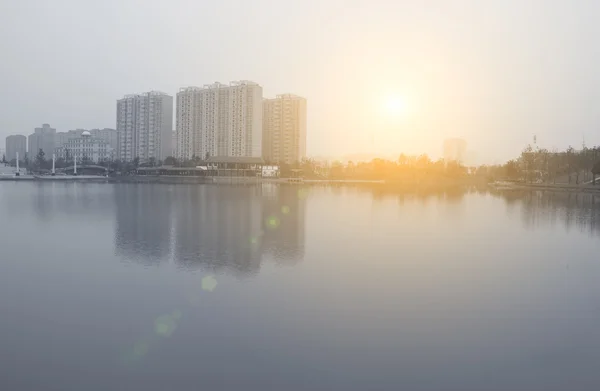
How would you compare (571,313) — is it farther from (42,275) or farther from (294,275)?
(42,275)

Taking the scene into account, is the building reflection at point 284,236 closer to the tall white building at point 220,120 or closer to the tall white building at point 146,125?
→ the tall white building at point 220,120

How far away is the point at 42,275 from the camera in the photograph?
880 centimetres

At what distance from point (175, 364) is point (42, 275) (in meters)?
5.11

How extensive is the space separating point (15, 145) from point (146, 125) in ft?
267

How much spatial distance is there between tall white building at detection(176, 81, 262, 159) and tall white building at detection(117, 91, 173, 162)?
6.85 metres

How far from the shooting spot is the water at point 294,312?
4.91 m

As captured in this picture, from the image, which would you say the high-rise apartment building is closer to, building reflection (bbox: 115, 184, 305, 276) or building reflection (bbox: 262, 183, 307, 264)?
building reflection (bbox: 262, 183, 307, 264)

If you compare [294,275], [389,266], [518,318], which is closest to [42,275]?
[294,275]

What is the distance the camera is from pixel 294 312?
671cm

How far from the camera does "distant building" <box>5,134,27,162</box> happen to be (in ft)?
489

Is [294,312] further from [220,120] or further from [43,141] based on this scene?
[43,141]

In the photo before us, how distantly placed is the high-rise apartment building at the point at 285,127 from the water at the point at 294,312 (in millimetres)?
79842

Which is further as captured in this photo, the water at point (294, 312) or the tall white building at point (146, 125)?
the tall white building at point (146, 125)

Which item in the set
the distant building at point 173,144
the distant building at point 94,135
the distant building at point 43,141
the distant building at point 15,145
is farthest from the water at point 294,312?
the distant building at point 15,145
